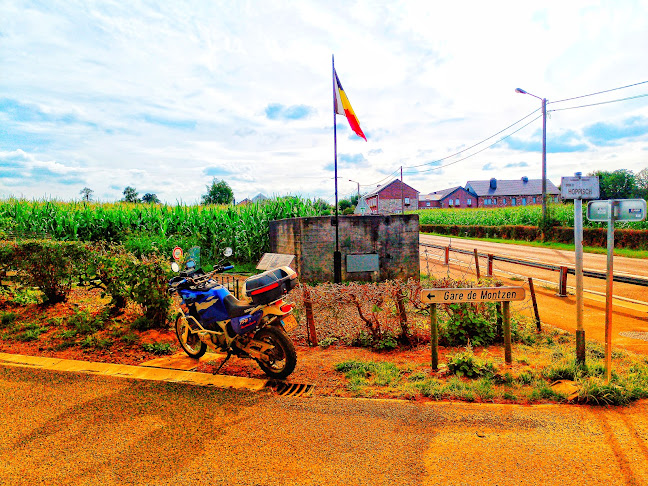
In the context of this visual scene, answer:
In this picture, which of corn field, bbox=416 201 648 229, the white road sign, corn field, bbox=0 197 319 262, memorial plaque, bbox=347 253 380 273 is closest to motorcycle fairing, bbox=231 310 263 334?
the white road sign

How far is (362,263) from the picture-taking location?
12.3m

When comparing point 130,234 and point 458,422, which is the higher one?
point 130,234

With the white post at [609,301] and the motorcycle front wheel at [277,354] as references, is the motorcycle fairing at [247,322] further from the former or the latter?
the white post at [609,301]

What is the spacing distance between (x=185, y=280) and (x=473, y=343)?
13.5 ft

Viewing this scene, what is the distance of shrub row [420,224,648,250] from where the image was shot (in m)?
21.8

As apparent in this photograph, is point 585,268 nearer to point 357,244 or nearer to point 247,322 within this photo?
point 357,244

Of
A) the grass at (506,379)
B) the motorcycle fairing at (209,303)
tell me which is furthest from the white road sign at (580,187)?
the motorcycle fairing at (209,303)

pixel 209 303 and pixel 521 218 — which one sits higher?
pixel 521 218

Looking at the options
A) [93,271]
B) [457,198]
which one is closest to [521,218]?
[93,271]

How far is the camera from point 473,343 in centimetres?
640

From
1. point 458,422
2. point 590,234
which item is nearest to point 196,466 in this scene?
point 458,422

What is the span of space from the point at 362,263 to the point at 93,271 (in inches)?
273

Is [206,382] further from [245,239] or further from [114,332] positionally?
[245,239]

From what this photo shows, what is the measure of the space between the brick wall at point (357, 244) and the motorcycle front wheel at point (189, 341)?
6164 mm
